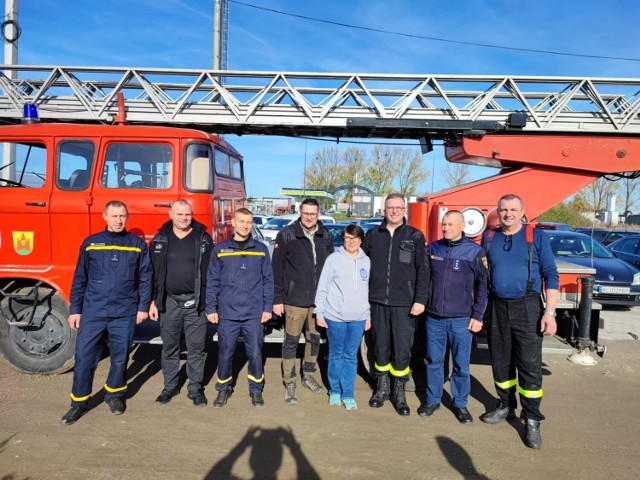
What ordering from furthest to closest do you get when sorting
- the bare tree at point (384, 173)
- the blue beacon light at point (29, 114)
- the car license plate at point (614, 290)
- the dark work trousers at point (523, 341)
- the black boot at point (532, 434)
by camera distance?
the bare tree at point (384, 173), the car license plate at point (614, 290), the blue beacon light at point (29, 114), the dark work trousers at point (523, 341), the black boot at point (532, 434)

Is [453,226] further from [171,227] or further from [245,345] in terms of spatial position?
[171,227]

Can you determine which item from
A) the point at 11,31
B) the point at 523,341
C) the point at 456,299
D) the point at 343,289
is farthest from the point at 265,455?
the point at 11,31

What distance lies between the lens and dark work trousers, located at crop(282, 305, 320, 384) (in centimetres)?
399

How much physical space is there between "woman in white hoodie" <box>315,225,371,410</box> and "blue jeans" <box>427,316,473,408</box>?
605 millimetres

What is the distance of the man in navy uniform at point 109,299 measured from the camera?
11.9 feet

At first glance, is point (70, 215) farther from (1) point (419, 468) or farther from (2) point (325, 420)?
(1) point (419, 468)

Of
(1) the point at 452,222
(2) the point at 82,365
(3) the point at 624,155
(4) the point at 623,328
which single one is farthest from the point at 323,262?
(4) the point at 623,328

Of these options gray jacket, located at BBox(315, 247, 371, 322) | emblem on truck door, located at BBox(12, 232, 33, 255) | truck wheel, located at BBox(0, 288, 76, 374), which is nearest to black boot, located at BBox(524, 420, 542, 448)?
gray jacket, located at BBox(315, 247, 371, 322)

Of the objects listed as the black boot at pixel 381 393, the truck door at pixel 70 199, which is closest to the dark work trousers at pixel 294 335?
the black boot at pixel 381 393

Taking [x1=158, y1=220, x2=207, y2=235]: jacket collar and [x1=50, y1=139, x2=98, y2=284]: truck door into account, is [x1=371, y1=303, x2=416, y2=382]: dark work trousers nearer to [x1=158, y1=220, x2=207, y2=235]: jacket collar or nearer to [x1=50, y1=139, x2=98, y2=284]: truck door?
[x1=158, y1=220, x2=207, y2=235]: jacket collar

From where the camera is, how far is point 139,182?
4.23 m

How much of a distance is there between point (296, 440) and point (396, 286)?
59.4 inches

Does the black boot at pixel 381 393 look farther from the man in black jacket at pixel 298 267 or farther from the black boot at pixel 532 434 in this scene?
the black boot at pixel 532 434

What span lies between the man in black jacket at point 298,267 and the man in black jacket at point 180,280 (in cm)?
66
